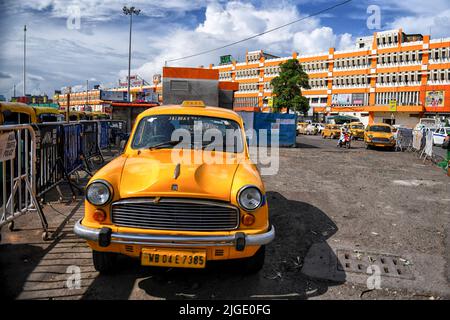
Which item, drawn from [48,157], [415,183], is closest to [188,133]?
[48,157]

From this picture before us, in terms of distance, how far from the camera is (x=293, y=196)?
816 cm

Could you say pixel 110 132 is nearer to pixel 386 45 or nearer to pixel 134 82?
pixel 386 45

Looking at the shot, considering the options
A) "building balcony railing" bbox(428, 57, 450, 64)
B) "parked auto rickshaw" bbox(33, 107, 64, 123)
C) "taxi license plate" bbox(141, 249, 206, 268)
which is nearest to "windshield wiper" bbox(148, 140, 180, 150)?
"taxi license plate" bbox(141, 249, 206, 268)

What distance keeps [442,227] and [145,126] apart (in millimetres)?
5275

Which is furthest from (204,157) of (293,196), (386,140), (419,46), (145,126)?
(419,46)

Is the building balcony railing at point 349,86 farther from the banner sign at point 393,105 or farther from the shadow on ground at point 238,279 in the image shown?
the shadow on ground at point 238,279

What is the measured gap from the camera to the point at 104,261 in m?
3.88

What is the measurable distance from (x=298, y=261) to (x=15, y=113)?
7671mm

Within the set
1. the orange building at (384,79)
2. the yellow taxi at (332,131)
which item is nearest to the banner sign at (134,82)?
the orange building at (384,79)

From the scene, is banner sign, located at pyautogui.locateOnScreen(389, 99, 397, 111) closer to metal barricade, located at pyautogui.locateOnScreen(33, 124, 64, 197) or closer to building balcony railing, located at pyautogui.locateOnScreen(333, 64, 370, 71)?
building balcony railing, located at pyautogui.locateOnScreen(333, 64, 370, 71)

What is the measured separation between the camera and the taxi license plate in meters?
3.37

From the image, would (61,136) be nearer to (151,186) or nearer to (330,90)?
(151,186)

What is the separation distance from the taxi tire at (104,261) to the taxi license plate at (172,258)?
69cm

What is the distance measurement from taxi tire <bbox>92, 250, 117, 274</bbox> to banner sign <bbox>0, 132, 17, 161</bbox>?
193cm
